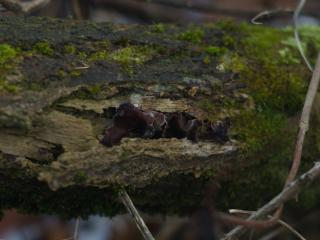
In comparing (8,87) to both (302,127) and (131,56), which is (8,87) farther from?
(302,127)

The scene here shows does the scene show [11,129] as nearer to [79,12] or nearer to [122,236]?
[79,12]

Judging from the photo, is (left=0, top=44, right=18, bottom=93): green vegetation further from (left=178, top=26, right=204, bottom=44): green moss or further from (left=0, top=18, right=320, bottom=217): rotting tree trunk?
(left=178, top=26, right=204, bottom=44): green moss

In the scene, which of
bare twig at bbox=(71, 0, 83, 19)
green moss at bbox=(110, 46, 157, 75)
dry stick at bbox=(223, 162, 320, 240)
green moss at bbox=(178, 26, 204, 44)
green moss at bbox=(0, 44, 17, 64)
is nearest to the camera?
dry stick at bbox=(223, 162, 320, 240)

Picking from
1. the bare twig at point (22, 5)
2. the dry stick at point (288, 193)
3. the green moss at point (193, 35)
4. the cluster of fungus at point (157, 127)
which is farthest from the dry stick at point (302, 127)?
the bare twig at point (22, 5)

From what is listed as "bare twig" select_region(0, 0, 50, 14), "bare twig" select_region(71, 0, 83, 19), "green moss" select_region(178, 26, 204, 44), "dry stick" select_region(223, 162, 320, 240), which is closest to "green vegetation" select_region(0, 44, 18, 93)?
"bare twig" select_region(0, 0, 50, 14)

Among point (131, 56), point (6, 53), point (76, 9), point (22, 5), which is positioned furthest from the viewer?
point (76, 9)

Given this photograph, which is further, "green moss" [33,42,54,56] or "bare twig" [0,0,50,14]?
"bare twig" [0,0,50,14]

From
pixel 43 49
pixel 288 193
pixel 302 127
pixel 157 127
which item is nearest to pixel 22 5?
pixel 43 49
